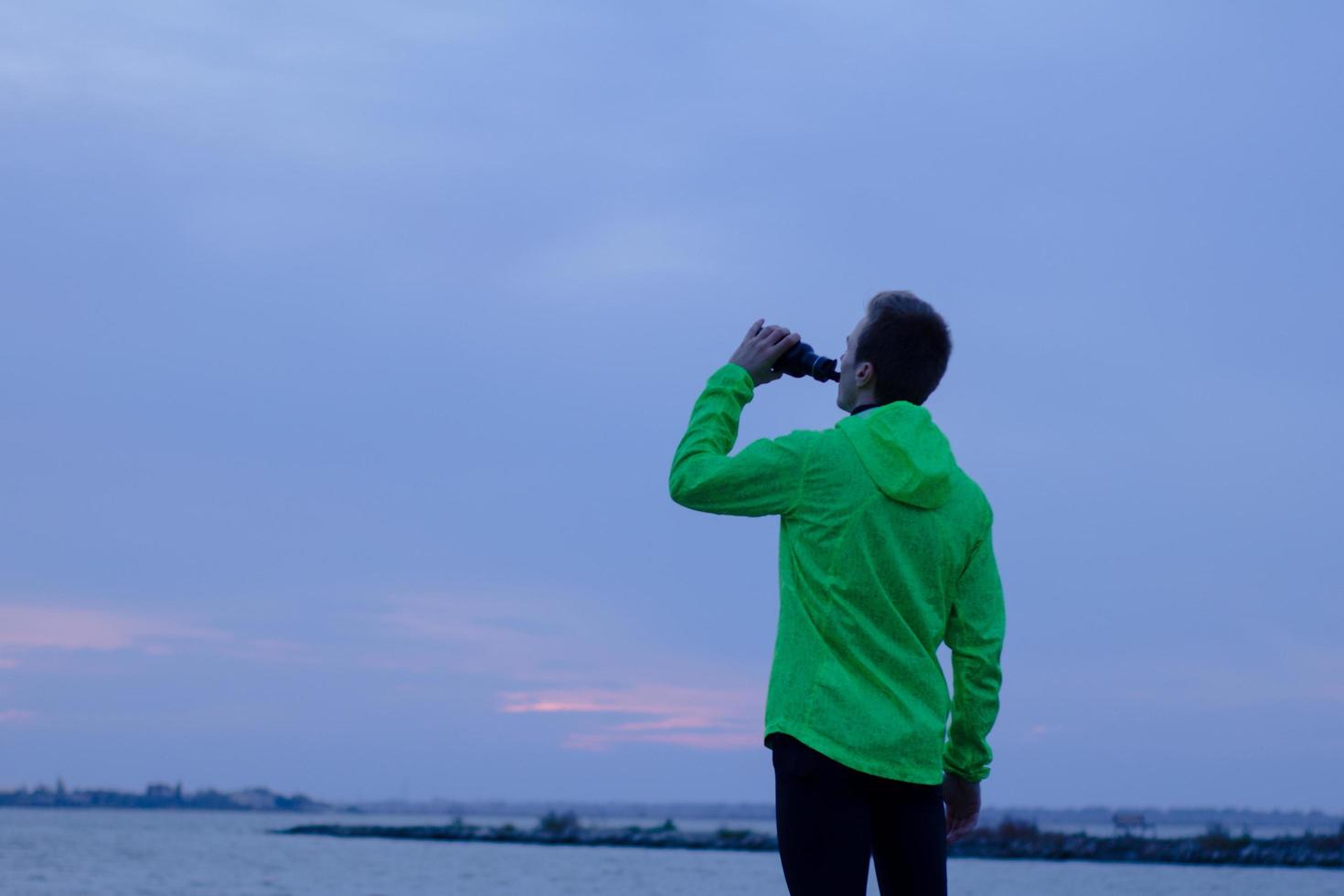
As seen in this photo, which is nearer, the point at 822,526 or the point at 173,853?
the point at 822,526

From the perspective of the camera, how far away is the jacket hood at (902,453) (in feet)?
7.33

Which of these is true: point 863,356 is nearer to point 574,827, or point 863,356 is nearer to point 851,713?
point 851,713

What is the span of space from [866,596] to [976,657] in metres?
0.30

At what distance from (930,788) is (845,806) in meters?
0.18

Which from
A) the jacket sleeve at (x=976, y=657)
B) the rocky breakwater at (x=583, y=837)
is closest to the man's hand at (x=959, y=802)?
the jacket sleeve at (x=976, y=657)

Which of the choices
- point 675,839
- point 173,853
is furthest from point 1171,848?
point 173,853

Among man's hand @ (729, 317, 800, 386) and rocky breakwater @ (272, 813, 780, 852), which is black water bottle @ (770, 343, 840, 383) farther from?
rocky breakwater @ (272, 813, 780, 852)

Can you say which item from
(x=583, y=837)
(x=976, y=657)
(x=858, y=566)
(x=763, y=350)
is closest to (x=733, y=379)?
(x=763, y=350)

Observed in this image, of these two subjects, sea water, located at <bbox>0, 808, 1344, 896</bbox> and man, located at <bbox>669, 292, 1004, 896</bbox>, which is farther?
sea water, located at <bbox>0, 808, 1344, 896</bbox>

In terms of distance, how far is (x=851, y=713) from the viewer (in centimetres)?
216

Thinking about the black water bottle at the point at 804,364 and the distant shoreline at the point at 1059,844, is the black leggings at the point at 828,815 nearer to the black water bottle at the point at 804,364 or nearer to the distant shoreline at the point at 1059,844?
the black water bottle at the point at 804,364

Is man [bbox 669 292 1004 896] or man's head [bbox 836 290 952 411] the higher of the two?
man's head [bbox 836 290 952 411]

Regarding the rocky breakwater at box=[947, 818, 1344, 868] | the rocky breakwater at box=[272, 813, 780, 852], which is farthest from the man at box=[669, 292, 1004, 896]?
the rocky breakwater at box=[272, 813, 780, 852]

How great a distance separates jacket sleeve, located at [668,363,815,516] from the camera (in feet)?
7.30
